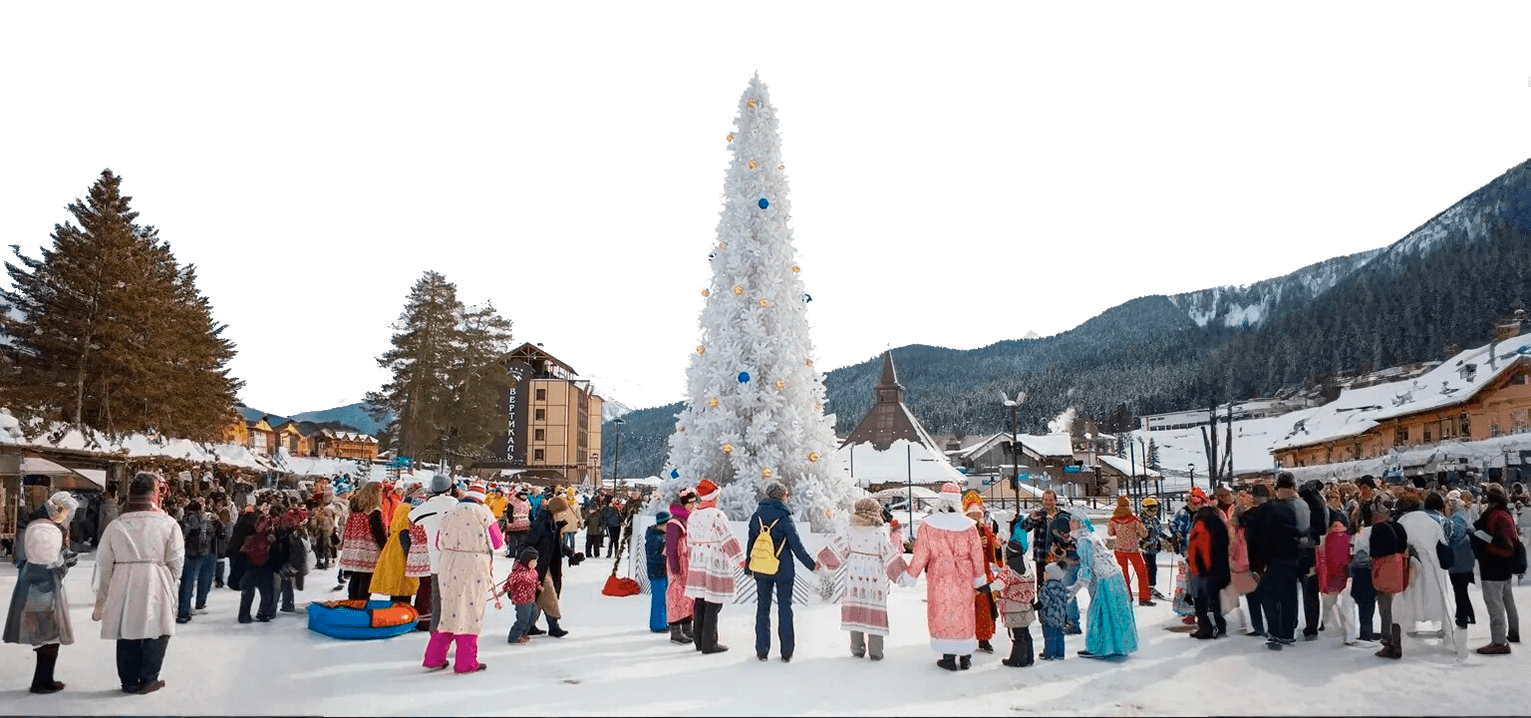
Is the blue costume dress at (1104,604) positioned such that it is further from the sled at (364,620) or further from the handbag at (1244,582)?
the sled at (364,620)

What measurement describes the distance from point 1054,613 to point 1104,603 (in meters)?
0.47

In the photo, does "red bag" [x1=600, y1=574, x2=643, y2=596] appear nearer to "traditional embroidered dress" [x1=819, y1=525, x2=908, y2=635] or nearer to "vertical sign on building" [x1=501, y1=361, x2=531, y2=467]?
"traditional embroidered dress" [x1=819, y1=525, x2=908, y2=635]

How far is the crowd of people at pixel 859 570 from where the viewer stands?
22.8ft

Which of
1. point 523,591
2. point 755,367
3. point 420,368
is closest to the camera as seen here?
point 523,591

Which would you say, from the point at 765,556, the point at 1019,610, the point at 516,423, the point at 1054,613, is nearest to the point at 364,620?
the point at 765,556

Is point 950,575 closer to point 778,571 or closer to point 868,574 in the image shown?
point 868,574

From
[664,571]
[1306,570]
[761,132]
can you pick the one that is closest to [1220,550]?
[1306,570]

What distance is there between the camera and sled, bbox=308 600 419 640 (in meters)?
9.54

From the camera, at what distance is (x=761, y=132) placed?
1531cm

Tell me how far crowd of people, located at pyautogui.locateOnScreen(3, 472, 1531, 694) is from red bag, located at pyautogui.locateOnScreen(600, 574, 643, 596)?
3772mm

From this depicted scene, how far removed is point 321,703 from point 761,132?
45.9 feet

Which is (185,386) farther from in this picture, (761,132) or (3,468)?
(761,132)

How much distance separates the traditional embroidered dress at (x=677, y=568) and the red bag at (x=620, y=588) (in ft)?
14.7

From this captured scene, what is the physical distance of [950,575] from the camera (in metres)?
8.38
